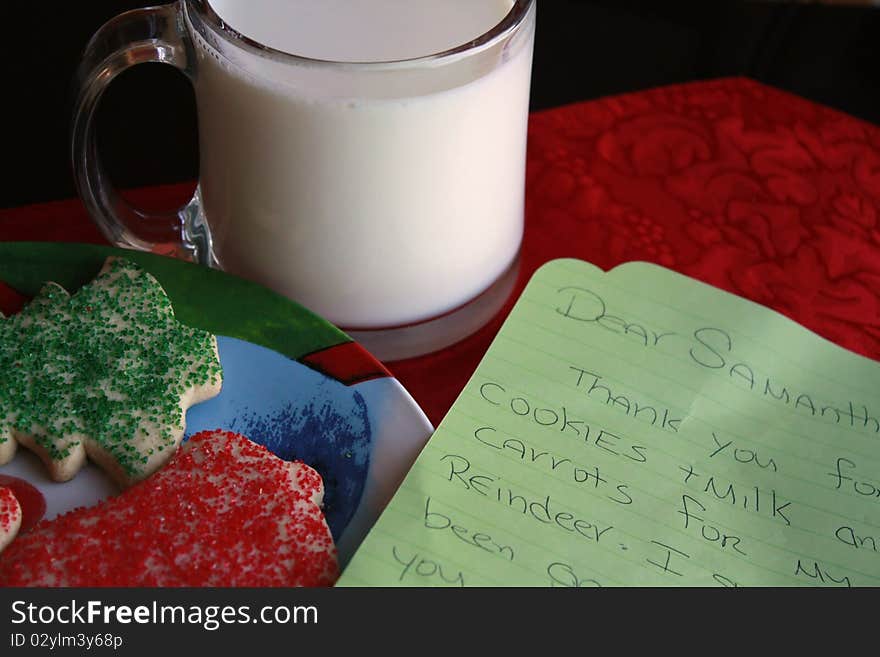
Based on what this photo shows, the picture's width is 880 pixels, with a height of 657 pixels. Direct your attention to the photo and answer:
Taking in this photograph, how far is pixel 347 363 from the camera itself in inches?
23.4

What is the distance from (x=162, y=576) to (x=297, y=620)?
2.7 inches

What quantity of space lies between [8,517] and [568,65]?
2.43 ft

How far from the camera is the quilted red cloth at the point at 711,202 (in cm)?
74

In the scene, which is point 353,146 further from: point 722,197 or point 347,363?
point 722,197

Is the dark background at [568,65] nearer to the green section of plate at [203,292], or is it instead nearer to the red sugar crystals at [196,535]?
the green section of plate at [203,292]

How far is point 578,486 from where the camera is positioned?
57 centimetres

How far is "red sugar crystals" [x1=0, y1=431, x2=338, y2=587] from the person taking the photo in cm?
50

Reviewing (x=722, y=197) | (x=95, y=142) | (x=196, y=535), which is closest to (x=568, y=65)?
(x=722, y=197)

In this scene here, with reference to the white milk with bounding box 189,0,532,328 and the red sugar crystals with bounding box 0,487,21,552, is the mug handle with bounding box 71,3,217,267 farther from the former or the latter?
the red sugar crystals with bounding box 0,487,21,552

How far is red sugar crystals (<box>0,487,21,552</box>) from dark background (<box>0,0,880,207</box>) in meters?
0.37

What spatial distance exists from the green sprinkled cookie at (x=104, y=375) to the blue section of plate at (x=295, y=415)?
1 centimetres

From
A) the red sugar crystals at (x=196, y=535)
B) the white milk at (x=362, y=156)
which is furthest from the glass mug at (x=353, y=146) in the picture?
the red sugar crystals at (x=196, y=535)

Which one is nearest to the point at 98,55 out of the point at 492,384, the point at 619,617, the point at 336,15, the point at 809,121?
the point at 336,15

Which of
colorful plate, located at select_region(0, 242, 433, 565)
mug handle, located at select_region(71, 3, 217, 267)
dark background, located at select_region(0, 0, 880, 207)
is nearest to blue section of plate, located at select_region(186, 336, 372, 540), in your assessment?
colorful plate, located at select_region(0, 242, 433, 565)
